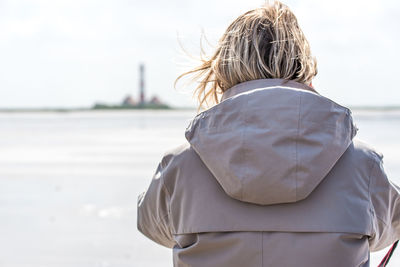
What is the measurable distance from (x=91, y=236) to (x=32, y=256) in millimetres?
577

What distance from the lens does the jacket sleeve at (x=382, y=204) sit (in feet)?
4.43

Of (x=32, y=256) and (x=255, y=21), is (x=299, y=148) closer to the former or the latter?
(x=255, y=21)

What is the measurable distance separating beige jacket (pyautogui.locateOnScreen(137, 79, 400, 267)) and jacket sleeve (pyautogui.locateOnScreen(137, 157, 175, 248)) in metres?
0.05

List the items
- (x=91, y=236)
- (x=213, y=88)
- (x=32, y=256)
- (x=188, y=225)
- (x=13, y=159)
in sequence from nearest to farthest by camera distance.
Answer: (x=188, y=225) → (x=213, y=88) → (x=32, y=256) → (x=91, y=236) → (x=13, y=159)

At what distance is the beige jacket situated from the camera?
1.27 metres

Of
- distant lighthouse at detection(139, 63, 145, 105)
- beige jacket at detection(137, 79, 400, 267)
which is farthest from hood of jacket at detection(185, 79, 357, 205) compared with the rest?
distant lighthouse at detection(139, 63, 145, 105)

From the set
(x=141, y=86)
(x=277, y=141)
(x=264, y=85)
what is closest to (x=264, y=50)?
(x=264, y=85)

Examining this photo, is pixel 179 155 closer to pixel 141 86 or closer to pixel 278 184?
pixel 278 184

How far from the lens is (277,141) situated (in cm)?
127

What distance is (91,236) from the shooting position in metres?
4.52

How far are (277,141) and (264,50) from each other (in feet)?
0.99

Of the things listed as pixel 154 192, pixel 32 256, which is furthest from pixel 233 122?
pixel 32 256

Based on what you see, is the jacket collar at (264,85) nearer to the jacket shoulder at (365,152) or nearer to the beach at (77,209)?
the jacket shoulder at (365,152)

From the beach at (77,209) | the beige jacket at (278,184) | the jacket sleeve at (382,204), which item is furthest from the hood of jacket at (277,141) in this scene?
the beach at (77,209)
